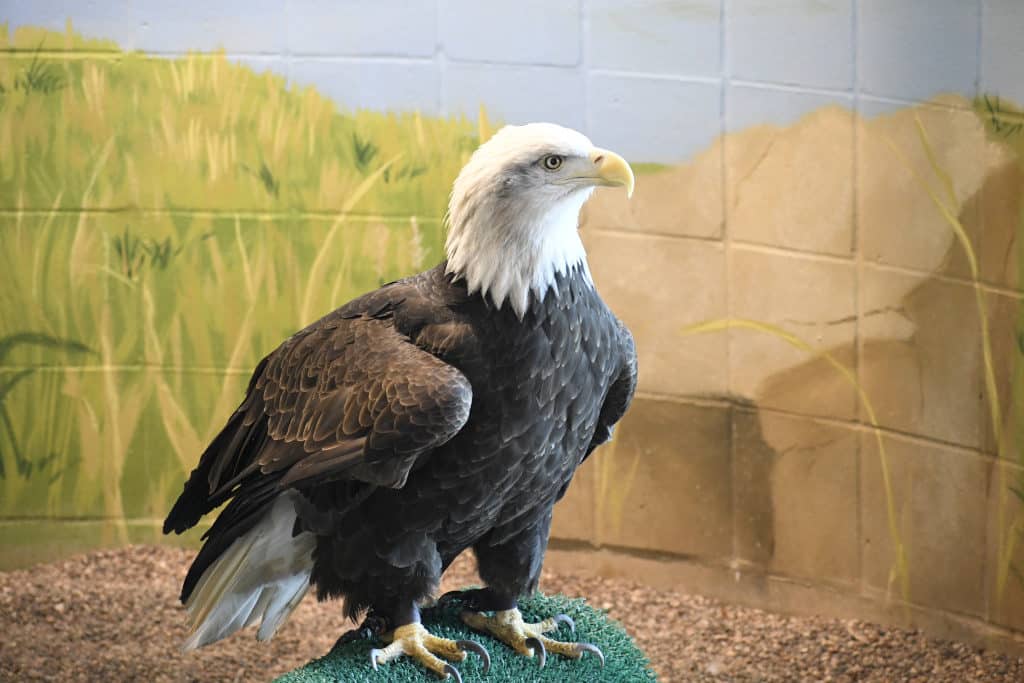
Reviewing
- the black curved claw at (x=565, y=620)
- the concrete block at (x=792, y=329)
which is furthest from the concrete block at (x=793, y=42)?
the black curved claw at (x=565, y=620)

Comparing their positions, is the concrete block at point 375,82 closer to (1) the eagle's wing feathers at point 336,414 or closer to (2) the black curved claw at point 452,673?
(1) the eagle's wing feathers at point 336,414

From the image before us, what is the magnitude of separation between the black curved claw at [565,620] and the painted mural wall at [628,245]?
1.04 meters

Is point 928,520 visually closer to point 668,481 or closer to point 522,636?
point 668,481

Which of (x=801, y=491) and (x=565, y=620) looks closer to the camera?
(x=565, y=620)

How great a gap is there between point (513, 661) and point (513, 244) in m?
0.92

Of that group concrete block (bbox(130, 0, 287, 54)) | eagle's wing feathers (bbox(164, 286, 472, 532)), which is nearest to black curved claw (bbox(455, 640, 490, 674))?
eagle's wing feathers (bbox(164, 286, 472, 532))

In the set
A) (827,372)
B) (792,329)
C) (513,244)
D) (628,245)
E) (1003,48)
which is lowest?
(827,372)

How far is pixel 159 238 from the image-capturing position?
12.8ft

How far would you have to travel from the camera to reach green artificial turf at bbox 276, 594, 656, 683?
8.41 feet

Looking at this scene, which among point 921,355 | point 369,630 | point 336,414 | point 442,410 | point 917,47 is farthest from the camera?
point 921,355

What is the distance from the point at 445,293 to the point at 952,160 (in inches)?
55.6

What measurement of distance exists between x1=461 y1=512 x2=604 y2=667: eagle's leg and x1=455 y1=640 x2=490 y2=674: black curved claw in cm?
11

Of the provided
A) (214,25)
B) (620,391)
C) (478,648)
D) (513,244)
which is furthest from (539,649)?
(214,25)

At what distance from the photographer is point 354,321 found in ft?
8.32
